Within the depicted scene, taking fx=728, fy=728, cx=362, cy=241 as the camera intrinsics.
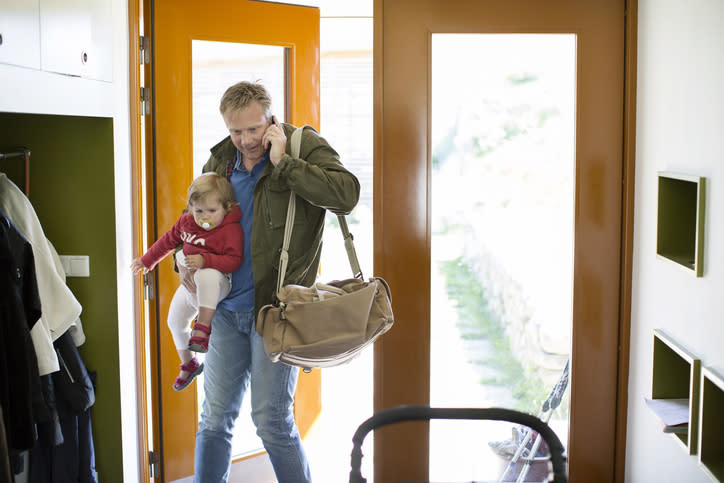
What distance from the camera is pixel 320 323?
6.42 feet

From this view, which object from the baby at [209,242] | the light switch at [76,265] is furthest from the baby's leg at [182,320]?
the light switch at [76,265]

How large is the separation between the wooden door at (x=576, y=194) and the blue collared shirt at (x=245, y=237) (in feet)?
1.60

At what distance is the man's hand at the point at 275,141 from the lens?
2.05 m

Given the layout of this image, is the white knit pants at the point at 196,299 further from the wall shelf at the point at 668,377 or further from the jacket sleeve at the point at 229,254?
the wall shelf at the point at 668,377

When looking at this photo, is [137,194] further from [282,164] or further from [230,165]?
[282,164]

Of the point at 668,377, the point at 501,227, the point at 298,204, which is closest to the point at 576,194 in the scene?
the point at 501,227

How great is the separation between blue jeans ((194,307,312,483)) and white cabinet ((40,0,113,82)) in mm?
846

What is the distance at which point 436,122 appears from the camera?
2539mm

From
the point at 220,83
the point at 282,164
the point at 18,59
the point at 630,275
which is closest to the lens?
the point at 18,59

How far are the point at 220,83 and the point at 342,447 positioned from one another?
5.66ft

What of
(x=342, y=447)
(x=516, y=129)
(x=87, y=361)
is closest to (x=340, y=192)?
(x=516, y=129)

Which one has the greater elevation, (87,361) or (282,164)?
(282,164)

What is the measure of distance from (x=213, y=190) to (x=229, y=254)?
197 millimetres

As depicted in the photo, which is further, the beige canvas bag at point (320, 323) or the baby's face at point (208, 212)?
the baby's face at point (208, 212)
